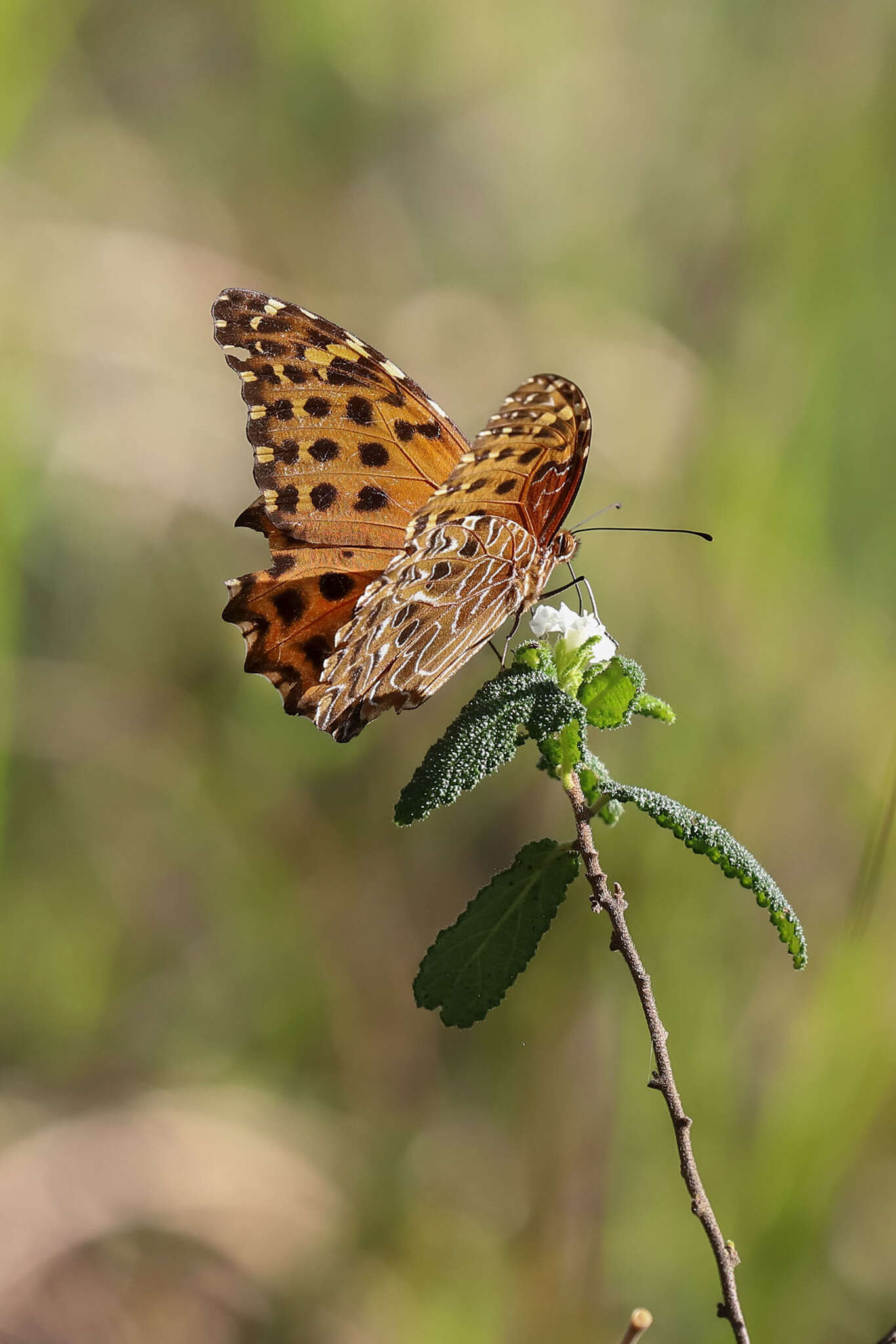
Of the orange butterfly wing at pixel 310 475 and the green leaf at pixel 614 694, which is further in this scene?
the orange butterfly wing at pixel 310 475

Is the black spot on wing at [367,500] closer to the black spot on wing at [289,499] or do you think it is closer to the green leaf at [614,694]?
the black spot on wing at [289,499]

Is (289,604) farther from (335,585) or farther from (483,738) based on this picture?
(483,738)

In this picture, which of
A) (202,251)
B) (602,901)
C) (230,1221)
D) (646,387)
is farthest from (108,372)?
(602,901)

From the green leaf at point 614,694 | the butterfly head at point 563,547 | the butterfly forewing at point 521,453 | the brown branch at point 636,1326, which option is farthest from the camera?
the butterfly head at point 563,547

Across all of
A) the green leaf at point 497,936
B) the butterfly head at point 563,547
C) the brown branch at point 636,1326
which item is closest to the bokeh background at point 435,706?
the butterfly head at point 563,547

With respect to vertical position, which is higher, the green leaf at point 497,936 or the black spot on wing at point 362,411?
the black spot on wing at point 362,411

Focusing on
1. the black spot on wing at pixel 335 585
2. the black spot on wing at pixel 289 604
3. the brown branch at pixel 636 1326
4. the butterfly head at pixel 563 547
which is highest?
the butterfly head at pixel 563 547
